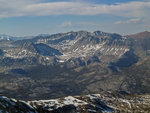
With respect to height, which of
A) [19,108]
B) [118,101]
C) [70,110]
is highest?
[19,108]

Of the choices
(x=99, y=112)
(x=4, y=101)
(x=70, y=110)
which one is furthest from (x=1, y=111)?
(x=99, y=112)

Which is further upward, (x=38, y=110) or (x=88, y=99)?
(x=38, y=110)

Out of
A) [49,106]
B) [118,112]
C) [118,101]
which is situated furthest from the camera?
[118,101]

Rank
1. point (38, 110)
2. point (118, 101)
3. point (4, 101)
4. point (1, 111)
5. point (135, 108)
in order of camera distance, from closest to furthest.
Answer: point (1, 111) → point (4, 101) → point (38, 110) → point (135, 108) → point (118, 101)

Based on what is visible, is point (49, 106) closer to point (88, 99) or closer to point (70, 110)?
point (70, 110)

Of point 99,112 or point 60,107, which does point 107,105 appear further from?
point 60,107

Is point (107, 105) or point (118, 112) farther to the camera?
point (107, 105)

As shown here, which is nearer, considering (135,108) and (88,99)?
(135,108)

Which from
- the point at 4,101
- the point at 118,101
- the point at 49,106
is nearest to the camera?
the point at 4,101

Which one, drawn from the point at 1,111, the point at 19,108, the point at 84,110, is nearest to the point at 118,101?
the point at 84,110
